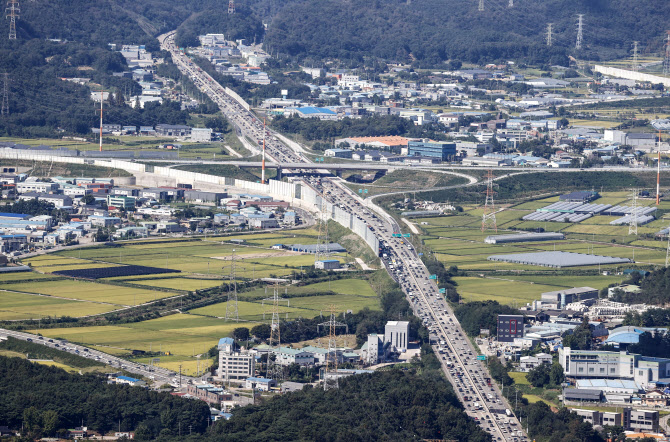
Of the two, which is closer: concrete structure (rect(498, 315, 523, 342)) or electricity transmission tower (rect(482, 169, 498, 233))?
concrete structure (rect(498, 315, 523, 342))

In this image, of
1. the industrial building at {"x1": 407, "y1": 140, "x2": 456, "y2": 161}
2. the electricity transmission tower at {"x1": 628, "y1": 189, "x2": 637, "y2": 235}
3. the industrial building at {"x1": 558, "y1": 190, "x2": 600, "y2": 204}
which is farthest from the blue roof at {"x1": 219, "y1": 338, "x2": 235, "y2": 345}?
the industrial building at {"x1": 407, "y1": 140, "x2": 456, "y2": 161}

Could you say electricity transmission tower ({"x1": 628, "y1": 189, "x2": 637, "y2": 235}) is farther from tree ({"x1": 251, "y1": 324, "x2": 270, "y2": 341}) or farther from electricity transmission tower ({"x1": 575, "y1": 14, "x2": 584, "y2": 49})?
electricity transmission tower ({"x1": 575, "y1": 14, "x2": 584, "y2": 49})

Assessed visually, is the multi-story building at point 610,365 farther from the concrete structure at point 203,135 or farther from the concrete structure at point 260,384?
the concrete structure at point 203,135

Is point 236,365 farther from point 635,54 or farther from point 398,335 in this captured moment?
point 635,54

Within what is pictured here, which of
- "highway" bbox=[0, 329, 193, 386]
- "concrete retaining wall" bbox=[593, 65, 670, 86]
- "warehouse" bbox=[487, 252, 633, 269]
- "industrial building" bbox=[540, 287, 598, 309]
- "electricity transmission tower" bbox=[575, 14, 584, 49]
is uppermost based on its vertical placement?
"electricity transmission tower" bbox=[575, 14, 584, 49]

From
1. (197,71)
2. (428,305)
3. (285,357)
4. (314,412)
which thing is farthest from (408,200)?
(197,71)

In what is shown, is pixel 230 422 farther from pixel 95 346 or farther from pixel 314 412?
pixel 95 346

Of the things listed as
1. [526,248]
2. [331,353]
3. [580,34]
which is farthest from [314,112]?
[331,353]
